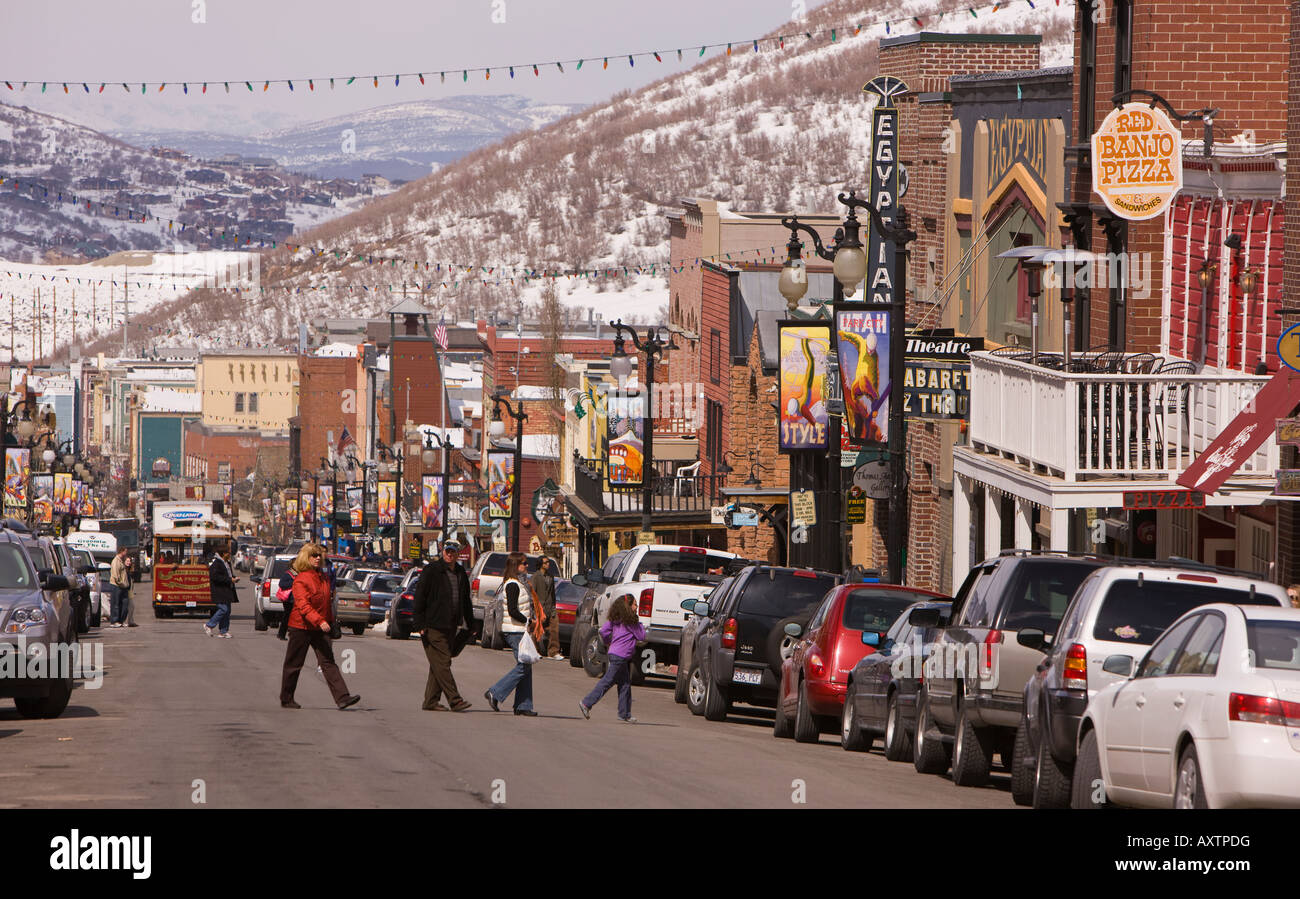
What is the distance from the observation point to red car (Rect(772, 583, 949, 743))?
18.9 metres

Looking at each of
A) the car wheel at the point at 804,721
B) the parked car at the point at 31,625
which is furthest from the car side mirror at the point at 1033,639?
the parked car at the point at 31,625

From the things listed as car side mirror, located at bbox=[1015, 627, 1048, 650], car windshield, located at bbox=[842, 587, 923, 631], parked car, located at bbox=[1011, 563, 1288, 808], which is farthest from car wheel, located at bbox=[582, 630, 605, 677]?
parked car, located at bbox=[1011, 563, 1288, 808]

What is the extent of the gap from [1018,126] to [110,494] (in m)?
174

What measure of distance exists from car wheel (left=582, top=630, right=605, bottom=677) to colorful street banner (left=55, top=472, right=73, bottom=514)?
198 ft

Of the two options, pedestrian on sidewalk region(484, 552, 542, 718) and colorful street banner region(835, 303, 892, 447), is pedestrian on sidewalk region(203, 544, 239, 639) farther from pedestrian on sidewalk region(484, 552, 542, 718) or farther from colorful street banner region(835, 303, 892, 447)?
pedestrian on sidewalk region(484, 552, 542, 718)

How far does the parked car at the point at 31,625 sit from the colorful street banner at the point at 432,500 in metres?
57.6

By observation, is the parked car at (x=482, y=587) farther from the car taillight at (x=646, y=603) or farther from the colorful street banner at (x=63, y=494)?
the colorful street banner at (x=63, y=494)

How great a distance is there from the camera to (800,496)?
31.5 m

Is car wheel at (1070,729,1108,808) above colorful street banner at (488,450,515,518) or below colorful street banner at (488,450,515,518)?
above

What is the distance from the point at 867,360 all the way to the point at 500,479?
3941cm

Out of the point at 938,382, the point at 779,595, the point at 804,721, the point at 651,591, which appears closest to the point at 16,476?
the point at 651,591

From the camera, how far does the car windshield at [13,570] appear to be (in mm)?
18922
